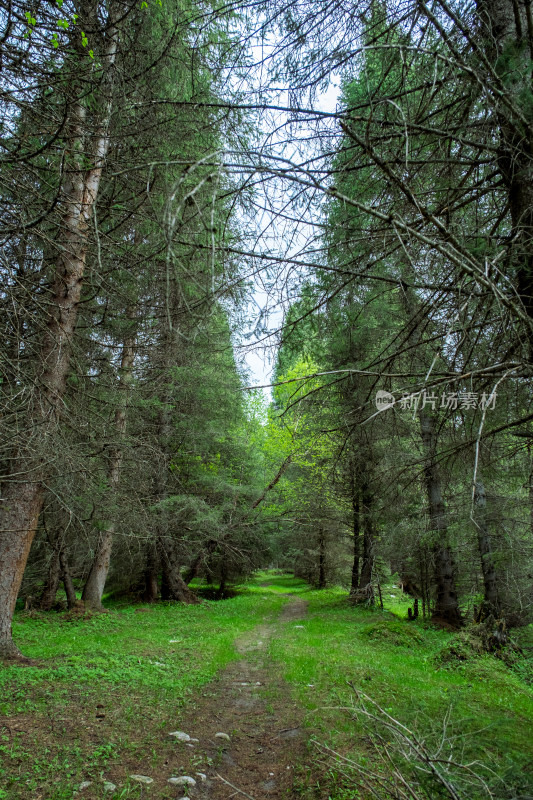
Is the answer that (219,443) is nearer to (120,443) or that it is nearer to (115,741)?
(120,443)

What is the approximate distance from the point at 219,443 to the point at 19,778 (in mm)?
12210

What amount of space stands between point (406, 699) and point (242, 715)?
177 centimetres

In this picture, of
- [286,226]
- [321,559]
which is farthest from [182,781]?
[321,559]

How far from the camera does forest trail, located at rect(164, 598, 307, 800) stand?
321cm

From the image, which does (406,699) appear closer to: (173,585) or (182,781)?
(182,781)

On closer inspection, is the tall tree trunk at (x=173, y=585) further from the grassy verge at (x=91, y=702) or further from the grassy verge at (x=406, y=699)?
the grassy verge at (x=406, y=699)

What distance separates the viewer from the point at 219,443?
15.1 m

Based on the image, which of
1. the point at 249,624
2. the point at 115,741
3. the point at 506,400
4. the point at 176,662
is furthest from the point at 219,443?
the point at 506,400

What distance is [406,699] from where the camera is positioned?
4.49m

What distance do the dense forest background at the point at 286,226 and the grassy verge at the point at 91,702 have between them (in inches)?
47.5

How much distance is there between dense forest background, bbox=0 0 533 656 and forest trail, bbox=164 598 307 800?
Answer: 92.2 inches

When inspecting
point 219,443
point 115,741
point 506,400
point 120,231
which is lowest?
point 115,741

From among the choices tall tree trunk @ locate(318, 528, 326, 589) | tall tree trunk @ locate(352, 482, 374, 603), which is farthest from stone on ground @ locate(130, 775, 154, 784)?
tall tree trunk @ locate(318, 528, 326, 589)

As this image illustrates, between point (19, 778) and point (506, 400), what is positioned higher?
point (506, 400)
